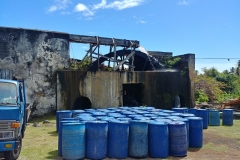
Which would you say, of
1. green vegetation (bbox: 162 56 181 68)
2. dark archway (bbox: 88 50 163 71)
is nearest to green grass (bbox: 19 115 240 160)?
dark archway (bbox: 88 50 163 71)

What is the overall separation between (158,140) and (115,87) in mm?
8673

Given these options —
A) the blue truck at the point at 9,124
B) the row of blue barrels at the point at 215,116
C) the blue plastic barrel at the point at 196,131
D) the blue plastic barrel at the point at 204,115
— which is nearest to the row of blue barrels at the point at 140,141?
the blue plastic barrel at the point at 196,131

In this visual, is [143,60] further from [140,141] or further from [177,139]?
[140,141]

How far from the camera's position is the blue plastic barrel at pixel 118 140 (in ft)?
20.1

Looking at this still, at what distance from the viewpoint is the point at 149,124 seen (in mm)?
6379

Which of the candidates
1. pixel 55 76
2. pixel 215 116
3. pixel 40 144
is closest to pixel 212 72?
pixel 215 116

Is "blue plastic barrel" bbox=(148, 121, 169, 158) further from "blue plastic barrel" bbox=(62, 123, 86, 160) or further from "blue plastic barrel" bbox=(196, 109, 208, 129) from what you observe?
"blue plastic barrel" bbox=(196, 109, 208, 129)

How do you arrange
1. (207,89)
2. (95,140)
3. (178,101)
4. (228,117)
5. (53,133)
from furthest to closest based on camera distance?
(207,89)
(178,101)
(228,117)
(53,133)
(95,140)

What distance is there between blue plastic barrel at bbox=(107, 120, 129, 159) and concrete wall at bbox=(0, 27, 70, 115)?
29.6 feet

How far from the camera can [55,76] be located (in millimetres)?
14523

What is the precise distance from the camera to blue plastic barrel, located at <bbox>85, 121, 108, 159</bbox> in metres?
5.98

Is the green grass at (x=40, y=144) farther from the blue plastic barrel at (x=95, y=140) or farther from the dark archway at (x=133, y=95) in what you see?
the dark archway at (x=133, y=95)

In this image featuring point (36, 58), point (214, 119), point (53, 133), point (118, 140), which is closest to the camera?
point (118, 140)

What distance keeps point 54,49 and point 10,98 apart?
9246mm
